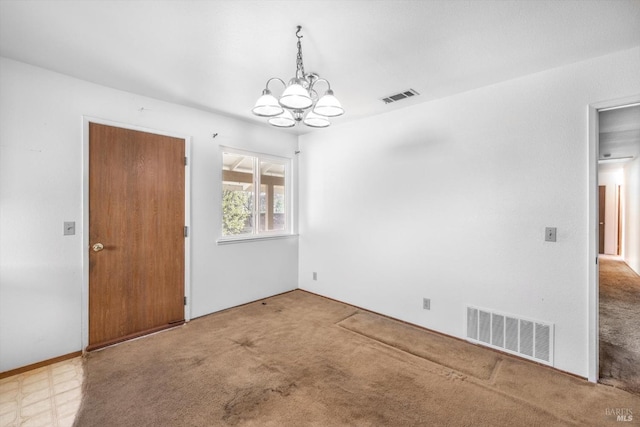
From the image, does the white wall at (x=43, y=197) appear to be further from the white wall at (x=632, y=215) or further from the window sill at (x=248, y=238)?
the white wall at (x=632, y=215)

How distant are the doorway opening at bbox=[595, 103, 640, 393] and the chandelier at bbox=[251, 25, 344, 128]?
2247 millimetres

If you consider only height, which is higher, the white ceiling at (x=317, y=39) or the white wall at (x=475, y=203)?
the white ceiling at (x=317, y=39)

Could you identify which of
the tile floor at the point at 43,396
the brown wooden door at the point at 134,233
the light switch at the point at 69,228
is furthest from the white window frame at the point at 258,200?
the tile floor at the point at 43,396

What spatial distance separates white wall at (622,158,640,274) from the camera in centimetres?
591

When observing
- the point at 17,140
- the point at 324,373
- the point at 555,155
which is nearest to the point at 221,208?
the point at 17,140

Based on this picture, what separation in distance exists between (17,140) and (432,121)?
13.1 ft

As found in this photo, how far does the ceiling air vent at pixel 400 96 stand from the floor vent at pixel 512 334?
2351 mm

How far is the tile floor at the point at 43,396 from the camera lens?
72.9 inches

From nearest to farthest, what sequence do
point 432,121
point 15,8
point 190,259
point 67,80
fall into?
point 15,8 → point 67,80 → point 432,121 → point 190,259

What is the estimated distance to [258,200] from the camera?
425 centimetres

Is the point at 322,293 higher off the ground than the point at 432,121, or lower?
lower

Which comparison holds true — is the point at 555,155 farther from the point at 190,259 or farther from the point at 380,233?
the point at 190,259

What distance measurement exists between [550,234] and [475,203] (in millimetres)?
666

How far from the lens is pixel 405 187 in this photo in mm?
3418
